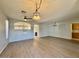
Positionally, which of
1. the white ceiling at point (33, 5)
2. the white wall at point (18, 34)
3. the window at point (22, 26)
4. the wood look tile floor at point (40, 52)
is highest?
the white ceiling at point (33, 5)

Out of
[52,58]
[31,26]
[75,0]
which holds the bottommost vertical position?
[52,58]

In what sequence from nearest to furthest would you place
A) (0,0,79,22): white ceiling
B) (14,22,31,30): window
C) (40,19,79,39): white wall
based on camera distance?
1. (0,0,79,22): white ceiling
2. (14,22,31,30): window
3. (40,19,79,39): white wall

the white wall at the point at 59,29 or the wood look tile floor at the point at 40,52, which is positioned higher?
the white wall at the point at 59,29

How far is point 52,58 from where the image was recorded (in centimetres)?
430

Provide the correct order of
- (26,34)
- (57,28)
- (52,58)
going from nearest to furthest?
(52,58)
(26,34)
(57,28)

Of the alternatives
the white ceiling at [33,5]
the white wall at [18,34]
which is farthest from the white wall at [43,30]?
the white ceiling at [33,5]

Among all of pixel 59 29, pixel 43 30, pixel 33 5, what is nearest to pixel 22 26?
pixel 43 30

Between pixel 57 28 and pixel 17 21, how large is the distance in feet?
20.6

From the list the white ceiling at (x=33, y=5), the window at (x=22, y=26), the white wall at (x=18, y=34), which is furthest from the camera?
the window at (x=22, y=26)

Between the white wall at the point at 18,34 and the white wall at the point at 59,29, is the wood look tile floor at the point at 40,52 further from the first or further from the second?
the white wall at the point at 59,29

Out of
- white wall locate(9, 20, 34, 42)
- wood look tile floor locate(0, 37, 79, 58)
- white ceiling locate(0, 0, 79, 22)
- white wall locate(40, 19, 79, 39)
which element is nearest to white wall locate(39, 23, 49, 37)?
white wall locate(40, 19, 79, 39)

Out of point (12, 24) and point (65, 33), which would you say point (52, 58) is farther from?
point (65, 33)

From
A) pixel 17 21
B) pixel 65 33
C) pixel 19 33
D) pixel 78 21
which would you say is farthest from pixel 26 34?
pixel 78 21

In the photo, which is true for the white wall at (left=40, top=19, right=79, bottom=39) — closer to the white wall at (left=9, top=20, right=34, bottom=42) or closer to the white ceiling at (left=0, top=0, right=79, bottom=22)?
the white wall at (left=9, top=20, right=34, bottom=42)
